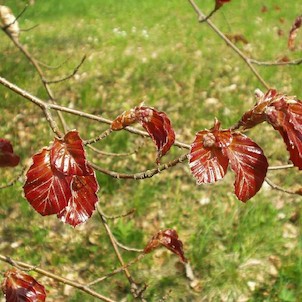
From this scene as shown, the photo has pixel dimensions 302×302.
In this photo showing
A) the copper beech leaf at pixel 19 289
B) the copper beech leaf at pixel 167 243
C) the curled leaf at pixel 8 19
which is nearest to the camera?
the copper beech leaf at pixel 19 289

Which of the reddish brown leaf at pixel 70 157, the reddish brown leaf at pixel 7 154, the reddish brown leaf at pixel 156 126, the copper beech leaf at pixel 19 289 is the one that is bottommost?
the copper beech leaf at pixel 19 289

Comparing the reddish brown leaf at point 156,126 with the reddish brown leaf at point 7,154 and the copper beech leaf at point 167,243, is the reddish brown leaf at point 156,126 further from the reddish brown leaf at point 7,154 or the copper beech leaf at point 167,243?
the copper beech leaf at point 167,243

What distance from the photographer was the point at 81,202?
709 millimetres

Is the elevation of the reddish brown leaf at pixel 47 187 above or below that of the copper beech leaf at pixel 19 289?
above

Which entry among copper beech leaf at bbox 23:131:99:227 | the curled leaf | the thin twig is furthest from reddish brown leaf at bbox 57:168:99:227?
the curled leaf

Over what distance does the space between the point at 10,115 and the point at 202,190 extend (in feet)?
5.47

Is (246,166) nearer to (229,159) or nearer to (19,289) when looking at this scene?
(229,159)

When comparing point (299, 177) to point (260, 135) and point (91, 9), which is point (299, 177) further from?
point (91, 9)

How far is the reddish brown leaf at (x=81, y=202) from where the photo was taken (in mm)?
702

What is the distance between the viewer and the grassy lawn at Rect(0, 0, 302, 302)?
258 cm

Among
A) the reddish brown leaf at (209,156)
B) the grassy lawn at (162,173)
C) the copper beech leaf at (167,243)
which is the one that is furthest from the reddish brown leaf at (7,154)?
the grassy lawn at (162,173)

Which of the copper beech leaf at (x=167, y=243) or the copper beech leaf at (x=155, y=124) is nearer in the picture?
the copper beech leaf at (x=155, y=124)

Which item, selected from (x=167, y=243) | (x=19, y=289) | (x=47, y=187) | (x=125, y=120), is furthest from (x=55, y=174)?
(x=167, y=243)

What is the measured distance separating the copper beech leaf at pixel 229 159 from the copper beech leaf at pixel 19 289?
1.70 feet
